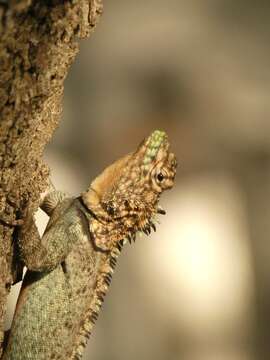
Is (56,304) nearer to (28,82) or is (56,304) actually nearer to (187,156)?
(28,82)

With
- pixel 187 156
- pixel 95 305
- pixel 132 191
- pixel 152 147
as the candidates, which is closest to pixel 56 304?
pixel 95 305

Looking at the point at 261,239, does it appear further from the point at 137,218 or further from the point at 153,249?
the point at 137,218

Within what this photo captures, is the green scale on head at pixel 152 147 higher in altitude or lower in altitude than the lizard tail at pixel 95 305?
higher

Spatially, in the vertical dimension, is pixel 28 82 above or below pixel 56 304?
above

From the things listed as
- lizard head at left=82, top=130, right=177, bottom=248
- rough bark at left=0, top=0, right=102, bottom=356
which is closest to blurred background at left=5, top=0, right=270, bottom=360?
lizard head at left=82, top=130, right=177, bottom=248

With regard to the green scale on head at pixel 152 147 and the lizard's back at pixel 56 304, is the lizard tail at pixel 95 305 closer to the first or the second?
the lizard's back at pixel 56 304

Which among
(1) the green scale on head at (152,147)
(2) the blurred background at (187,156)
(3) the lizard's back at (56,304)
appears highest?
(2) the blurred background at (187,156)

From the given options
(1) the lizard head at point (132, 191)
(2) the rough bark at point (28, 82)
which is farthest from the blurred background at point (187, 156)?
(2) the rough bark at point (28, 82)
